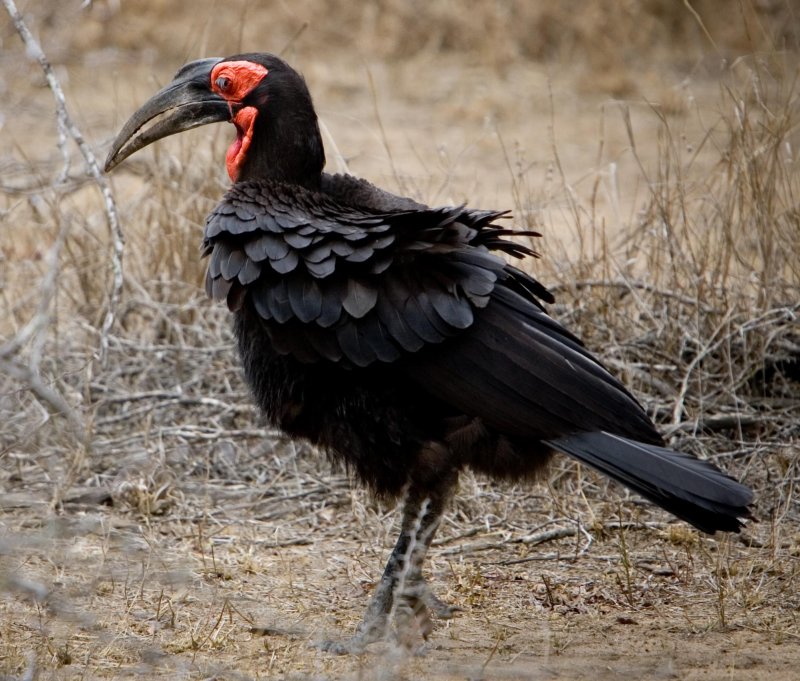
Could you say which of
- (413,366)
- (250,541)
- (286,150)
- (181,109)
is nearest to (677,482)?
(413,366)

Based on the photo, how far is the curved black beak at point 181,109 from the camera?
10.9ft

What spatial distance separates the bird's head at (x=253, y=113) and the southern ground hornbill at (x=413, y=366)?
22 cm

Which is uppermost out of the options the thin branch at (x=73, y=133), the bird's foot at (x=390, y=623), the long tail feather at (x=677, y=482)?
the thin branch at (x=73, y=133)

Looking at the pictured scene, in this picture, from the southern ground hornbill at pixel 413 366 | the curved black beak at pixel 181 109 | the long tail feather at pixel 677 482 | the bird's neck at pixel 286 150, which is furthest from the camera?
the curved black beak at pixel 181 109

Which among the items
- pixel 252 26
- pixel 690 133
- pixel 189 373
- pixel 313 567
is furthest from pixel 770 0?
pixel 313 567

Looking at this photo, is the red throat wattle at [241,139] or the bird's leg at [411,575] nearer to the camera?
the bird's leg at [411,575]

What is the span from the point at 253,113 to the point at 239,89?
92mm

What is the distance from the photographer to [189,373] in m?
4.54

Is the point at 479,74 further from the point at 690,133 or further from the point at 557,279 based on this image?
the point at 557,279

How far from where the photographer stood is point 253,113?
325 cm

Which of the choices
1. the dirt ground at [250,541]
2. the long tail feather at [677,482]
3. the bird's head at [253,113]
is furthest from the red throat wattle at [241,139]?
the long tail feather at [677,482]

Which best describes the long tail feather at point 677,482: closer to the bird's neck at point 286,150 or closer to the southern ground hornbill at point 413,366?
the southern ground hornbill at point 413,366

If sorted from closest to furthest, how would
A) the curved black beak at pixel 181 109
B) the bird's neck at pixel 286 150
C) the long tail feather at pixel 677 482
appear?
1. the long tail feather at pixel 677 482
2. the bird's neck at pixel 286 150
3. the curved black beak at pixel 181 109

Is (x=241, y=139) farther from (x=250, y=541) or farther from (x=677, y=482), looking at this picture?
(x=677, y=482)
